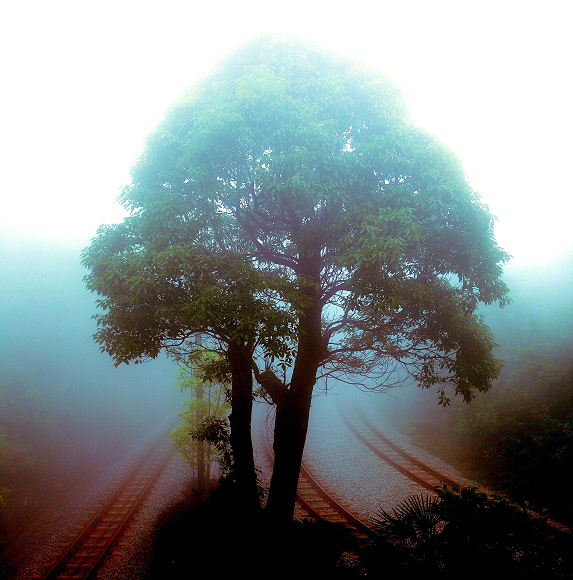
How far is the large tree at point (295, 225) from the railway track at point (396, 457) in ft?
14.2

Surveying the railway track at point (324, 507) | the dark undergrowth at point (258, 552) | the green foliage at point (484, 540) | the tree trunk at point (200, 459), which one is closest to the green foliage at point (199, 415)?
the tree trunk at point (200, 459)

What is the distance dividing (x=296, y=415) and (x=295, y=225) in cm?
475

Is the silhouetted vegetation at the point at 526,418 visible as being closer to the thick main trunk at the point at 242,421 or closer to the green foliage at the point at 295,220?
the green foliage at the point at 295,220

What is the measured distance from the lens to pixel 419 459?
16.1m

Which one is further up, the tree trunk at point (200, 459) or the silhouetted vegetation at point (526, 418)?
the silhouetted vegetation at point (526, 418)

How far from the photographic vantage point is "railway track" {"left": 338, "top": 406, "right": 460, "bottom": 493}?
13.3 metres

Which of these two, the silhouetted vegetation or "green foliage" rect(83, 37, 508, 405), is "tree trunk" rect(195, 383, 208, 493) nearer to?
"green foliage" rect(83, 37, 508, 405)

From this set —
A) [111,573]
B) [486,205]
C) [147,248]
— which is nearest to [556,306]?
[486,205]

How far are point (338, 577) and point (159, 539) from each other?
19.5ft

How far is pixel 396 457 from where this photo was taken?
16.8m

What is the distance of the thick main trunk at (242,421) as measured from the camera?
894 cm

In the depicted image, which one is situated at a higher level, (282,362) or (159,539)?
(282,362)

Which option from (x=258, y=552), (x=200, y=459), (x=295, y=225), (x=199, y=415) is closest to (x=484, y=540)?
(x=258, y=552)

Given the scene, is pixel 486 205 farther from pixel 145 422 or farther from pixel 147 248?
pixel 145 422
